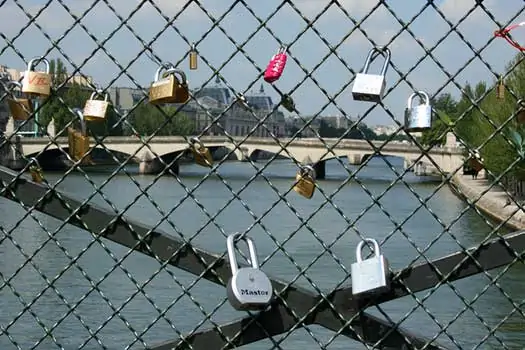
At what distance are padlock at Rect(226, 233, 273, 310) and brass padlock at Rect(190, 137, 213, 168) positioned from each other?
0.58 feet

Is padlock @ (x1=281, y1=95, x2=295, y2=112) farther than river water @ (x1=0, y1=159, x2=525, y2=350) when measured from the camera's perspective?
No

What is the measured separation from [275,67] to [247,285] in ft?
1.54

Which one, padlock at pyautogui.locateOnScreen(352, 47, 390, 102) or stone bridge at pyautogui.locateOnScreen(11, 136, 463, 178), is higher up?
padlock at pyautogui.locateOnScreen(352, 47, 390, 102)

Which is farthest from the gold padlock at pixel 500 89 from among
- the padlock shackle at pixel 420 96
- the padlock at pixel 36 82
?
the padlock at pixel 36 82

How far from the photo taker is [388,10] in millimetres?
2137

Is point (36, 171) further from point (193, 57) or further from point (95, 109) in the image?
point (193, 57)

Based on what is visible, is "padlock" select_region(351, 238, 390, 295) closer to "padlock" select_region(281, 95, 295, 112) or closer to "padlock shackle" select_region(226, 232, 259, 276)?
"padlock shackle" select_region(226, 232, 259, 276)

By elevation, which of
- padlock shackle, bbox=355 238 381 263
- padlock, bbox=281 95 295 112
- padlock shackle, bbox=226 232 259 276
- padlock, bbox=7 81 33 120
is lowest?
padlock shackle, bbox=226 232 259 276

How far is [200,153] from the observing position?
2238 millimetres

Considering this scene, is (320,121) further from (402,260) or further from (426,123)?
(402,260)

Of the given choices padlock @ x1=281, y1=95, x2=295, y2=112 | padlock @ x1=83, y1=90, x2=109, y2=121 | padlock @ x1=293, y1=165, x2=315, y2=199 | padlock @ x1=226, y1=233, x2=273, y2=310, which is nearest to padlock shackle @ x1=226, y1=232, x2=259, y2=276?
padlock @ x1=226, y1=233, x2=273, y2=310

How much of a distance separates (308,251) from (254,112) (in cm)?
1238

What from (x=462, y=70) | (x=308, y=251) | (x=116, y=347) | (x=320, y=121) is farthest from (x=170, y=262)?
(x=308, y=251)

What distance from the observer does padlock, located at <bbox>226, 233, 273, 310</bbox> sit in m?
2.12
